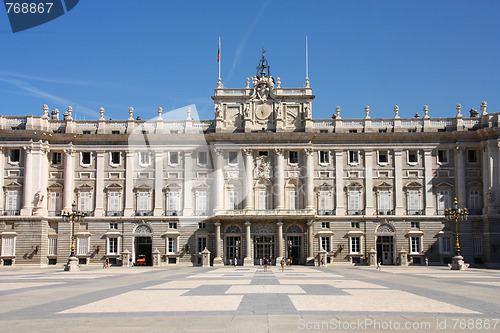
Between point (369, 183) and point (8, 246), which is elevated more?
Result: point (369, 183)

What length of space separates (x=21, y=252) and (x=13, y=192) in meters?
6.77

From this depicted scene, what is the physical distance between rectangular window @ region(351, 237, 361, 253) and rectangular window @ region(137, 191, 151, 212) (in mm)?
23430

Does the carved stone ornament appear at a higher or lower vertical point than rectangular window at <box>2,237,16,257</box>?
higher

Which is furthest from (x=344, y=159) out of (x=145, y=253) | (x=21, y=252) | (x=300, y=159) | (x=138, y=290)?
(x=138, y=290)

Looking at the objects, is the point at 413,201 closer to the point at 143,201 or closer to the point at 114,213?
the point at 143,201

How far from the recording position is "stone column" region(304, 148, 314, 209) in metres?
64.7

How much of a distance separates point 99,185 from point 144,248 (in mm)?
8831

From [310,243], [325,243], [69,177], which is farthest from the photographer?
[69,177]

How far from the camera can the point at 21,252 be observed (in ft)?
206

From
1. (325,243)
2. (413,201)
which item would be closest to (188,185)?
(325,243)

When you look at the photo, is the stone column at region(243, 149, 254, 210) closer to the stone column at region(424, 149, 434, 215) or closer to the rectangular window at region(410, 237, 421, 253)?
the rectangular window at region(410, 237, 421, 253)

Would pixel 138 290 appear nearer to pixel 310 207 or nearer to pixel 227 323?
pixel 227 323

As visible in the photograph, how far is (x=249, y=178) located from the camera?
65.6 m

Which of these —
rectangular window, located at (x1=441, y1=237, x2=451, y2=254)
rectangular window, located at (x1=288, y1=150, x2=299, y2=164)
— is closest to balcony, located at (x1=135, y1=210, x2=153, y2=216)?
rectangular window, located at (x1=288, y1=150, x2=299, y2=164)
